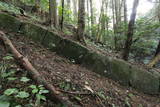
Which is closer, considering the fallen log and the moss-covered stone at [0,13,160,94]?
the fallen log

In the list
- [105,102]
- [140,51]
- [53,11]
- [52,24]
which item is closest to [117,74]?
[105,102]

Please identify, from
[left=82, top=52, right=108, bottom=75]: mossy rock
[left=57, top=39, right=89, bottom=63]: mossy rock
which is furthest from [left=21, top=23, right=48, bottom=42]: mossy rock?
[left=82, top=52, right=108, bottom=75]: mossy rock

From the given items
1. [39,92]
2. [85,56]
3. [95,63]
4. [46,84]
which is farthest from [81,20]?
[39,92]

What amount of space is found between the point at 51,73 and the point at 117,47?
6524 millimetres

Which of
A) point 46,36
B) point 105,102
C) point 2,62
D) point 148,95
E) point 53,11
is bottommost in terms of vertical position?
point 148,95

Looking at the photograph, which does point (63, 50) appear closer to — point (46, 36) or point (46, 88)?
point (46, 36)

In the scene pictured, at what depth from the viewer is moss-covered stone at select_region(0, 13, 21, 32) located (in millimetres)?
4113

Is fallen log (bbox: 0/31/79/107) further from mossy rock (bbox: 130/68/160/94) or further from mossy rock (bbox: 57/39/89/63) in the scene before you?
mossy rock (bbox: 130/68/160/94)

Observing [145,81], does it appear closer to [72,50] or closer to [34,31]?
[72,50]

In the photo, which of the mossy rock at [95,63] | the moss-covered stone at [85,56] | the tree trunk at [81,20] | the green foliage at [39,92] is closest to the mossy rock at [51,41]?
the moss-covered stone at [85,56]

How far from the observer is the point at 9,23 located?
421cm

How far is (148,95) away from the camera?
4.41m

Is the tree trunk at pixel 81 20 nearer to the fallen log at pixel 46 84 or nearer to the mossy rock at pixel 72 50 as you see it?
the mossy rock at pixel 72 50

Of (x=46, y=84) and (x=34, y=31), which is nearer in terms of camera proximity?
(x=46, y=84)
